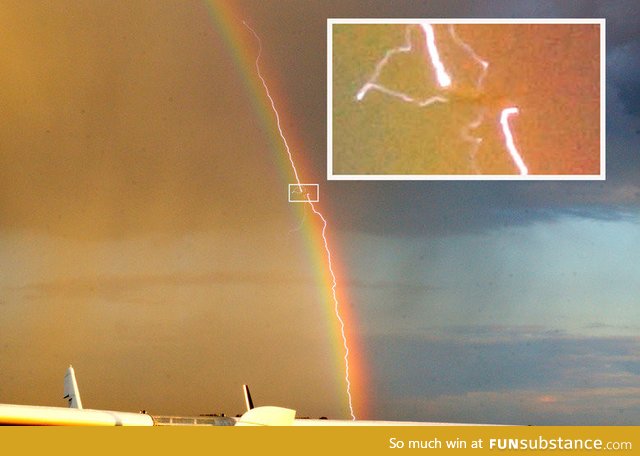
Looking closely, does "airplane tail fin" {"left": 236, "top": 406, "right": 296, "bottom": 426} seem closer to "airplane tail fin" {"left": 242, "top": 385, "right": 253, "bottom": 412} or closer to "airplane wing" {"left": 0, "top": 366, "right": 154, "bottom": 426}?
"airplane wing" {"left": 0, "top": 366, "right": 154, "bottom": 426}

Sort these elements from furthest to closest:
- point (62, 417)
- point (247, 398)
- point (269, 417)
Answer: point (247, 398)
point (269, 417)
point (62, 417)

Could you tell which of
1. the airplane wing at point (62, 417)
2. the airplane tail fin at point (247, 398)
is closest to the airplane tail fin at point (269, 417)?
the airplane wing at point (62, 417)

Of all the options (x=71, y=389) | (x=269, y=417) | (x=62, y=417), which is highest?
(x=62, y=417)

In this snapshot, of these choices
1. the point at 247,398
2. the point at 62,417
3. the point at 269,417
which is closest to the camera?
the point at 62,417

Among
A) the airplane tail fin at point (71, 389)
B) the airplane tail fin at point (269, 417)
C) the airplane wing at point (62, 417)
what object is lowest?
the airplane tail fin at point (71, 389)

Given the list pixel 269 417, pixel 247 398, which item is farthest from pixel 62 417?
pixel 247 398

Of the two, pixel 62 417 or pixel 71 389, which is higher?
pixel 62 417

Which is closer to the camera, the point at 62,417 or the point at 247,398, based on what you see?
the point at 62,417

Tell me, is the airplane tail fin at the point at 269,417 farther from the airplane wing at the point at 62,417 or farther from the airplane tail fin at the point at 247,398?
the airplane tail fin at the point at 247,398

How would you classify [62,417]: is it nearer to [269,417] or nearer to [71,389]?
[269,417]
